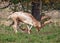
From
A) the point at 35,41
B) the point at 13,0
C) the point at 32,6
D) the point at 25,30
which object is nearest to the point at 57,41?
the point at 35,41

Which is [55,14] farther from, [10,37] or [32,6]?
[10,37]

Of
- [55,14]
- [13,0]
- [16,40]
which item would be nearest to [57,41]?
[16,40]

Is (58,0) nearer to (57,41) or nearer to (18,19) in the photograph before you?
(18,19)

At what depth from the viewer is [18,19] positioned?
13.5 meters

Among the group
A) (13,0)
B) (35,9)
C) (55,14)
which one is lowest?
(55,14)

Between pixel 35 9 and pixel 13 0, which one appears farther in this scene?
pixel 35 9

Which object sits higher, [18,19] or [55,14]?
[18,19]

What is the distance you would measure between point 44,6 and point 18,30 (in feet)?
30.0

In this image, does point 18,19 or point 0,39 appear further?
point 18,19

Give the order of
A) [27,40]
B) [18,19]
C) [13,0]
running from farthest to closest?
[13,0], [18,19], [27,40]

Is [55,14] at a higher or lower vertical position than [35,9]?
lower

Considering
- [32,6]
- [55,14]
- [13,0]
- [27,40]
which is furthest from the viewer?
[55,14]

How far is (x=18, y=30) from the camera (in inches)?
533

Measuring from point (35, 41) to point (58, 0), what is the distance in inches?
345
